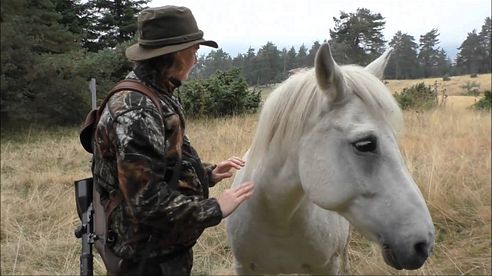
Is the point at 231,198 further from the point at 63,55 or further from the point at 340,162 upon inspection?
the point at 63,55

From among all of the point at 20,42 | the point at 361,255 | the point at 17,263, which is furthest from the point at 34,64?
the point at 361,255

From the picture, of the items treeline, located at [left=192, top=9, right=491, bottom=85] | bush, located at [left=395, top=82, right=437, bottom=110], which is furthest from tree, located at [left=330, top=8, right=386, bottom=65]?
bush, located at [left=395, top=82, right=437, bottom=110]

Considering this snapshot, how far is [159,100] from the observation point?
4.61 ft

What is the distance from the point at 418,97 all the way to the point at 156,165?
7.21 metres

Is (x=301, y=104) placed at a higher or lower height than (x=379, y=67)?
lower

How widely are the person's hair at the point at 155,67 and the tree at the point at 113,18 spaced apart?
10.8 ft

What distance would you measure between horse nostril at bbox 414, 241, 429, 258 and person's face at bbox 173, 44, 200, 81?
1.00 m

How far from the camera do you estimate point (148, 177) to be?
4.19 feet

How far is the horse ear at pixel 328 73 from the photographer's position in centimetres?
147

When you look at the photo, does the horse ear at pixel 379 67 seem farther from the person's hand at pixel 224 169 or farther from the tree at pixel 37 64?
the tree at pixel 37 64

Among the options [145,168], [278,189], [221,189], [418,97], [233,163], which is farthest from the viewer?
[418,97]

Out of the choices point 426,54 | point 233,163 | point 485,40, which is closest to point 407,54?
point 426,54

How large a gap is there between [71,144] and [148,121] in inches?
211

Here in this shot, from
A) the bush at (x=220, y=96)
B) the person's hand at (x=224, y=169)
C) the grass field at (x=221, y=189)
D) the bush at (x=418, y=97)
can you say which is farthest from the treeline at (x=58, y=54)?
the bush at (x=418, y=97)
